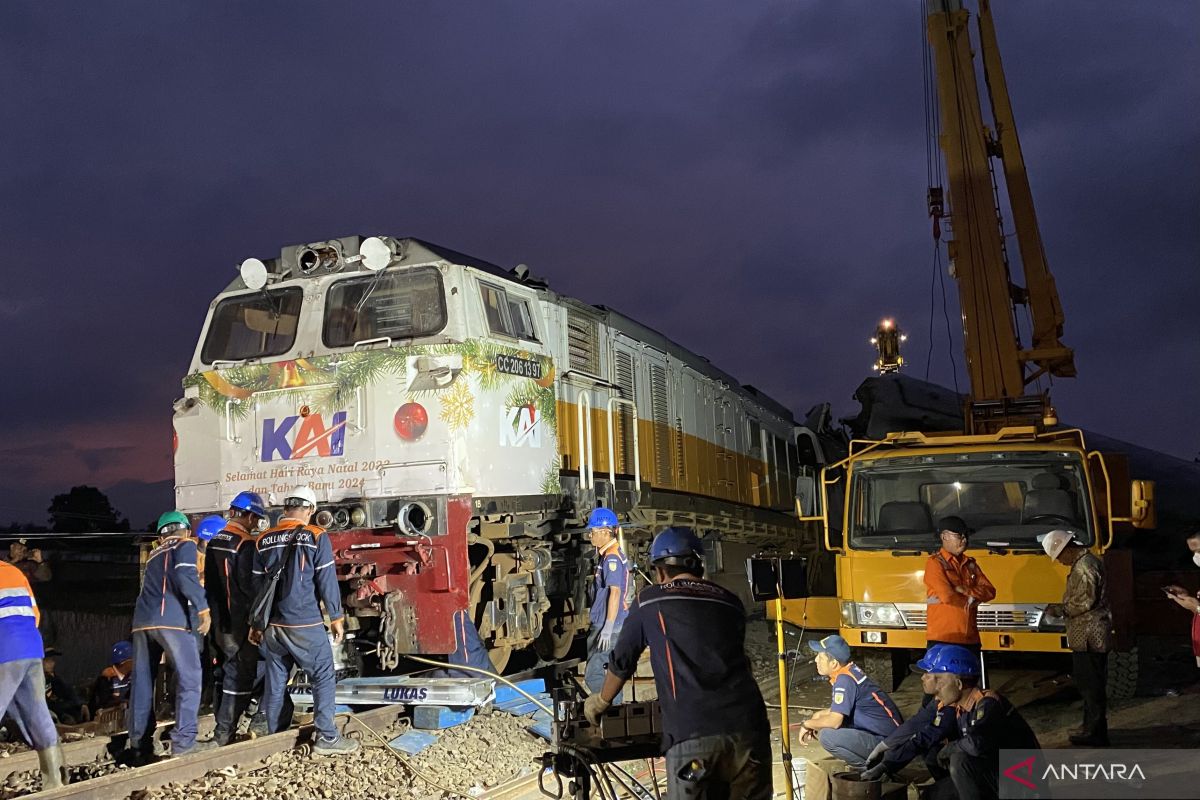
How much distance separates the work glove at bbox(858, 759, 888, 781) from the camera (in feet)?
14.6

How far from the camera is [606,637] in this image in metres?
6.66

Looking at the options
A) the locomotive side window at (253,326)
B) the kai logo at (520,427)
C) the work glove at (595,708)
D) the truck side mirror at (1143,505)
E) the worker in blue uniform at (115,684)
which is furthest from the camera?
the worker in blue uniform at (115,684)

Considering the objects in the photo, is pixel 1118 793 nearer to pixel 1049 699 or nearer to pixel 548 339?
pixel 1049 699

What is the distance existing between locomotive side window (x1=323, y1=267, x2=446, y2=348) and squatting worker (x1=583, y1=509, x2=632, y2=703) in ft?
7.42

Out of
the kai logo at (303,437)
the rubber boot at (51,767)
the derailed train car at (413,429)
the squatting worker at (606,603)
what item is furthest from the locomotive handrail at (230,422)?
the squatting worker at (606,603)

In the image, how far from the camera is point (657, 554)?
3.94 metres

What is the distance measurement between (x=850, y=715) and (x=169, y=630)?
15.0 ft

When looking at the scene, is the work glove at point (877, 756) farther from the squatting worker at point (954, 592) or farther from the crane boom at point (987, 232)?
the crane boom at point (987, 232)

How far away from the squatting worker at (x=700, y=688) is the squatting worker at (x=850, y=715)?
156 cm

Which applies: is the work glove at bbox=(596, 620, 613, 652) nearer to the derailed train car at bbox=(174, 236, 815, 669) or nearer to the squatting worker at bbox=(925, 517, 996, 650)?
the derailed train car at bbox=(174, 236, 815, 669)

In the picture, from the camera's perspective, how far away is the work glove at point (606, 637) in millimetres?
6629

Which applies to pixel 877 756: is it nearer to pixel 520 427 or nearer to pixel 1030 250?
pixel 520 427

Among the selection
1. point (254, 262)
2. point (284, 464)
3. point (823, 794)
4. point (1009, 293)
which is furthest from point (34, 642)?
point (1009, 293)

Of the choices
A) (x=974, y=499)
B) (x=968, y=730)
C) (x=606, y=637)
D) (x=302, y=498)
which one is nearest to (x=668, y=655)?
(x=968, y=730)
